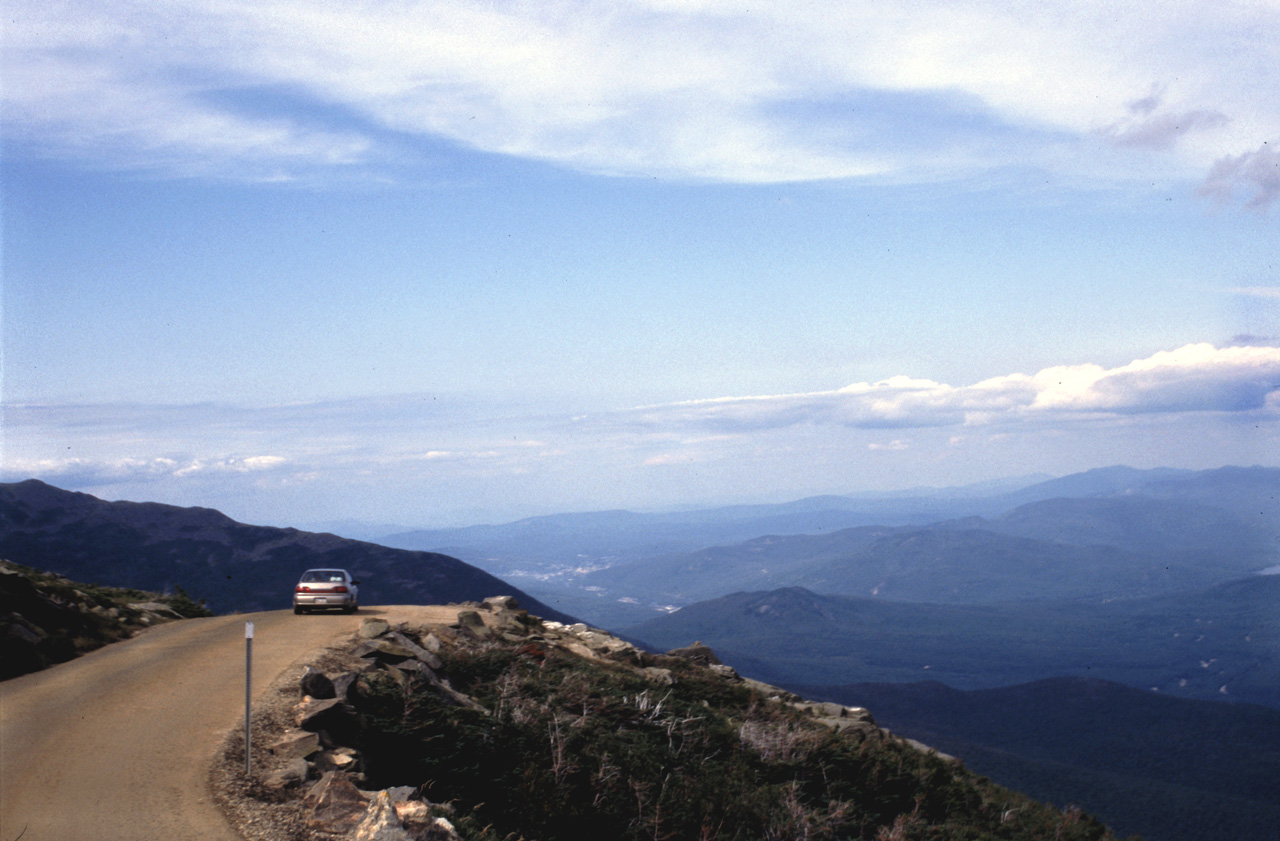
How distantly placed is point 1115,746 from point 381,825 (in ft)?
543

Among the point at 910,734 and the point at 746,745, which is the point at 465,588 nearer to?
the point at 910,734

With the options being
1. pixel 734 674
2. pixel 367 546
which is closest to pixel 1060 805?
pixel 734 674

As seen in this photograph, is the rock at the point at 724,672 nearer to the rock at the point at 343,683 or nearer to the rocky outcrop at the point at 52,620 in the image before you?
the rock at the point at 343,683

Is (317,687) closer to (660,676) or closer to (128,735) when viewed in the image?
(128,735)

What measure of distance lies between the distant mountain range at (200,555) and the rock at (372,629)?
101730 mm

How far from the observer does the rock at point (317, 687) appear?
1362 cm

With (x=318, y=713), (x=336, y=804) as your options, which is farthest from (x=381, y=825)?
(x=318, y=713)

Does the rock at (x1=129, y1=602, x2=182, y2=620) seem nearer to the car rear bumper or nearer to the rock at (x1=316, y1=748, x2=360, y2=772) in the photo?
the car rear bumper

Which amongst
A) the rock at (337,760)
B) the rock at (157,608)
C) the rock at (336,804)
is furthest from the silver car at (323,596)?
the rock at (336,804)

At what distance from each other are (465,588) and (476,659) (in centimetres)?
12444

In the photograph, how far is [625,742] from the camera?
629 inches

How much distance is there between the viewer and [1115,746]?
14462 cm

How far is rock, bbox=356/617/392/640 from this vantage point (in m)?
18.7

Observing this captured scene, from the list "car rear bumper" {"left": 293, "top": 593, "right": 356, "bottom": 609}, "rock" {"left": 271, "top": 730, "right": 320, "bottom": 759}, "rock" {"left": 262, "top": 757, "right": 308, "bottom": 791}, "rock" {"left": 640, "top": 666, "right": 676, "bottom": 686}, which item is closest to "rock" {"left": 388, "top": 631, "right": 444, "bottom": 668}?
"rock" {"left": 271, "top": 730, "right": 320, "bottom": 759}
